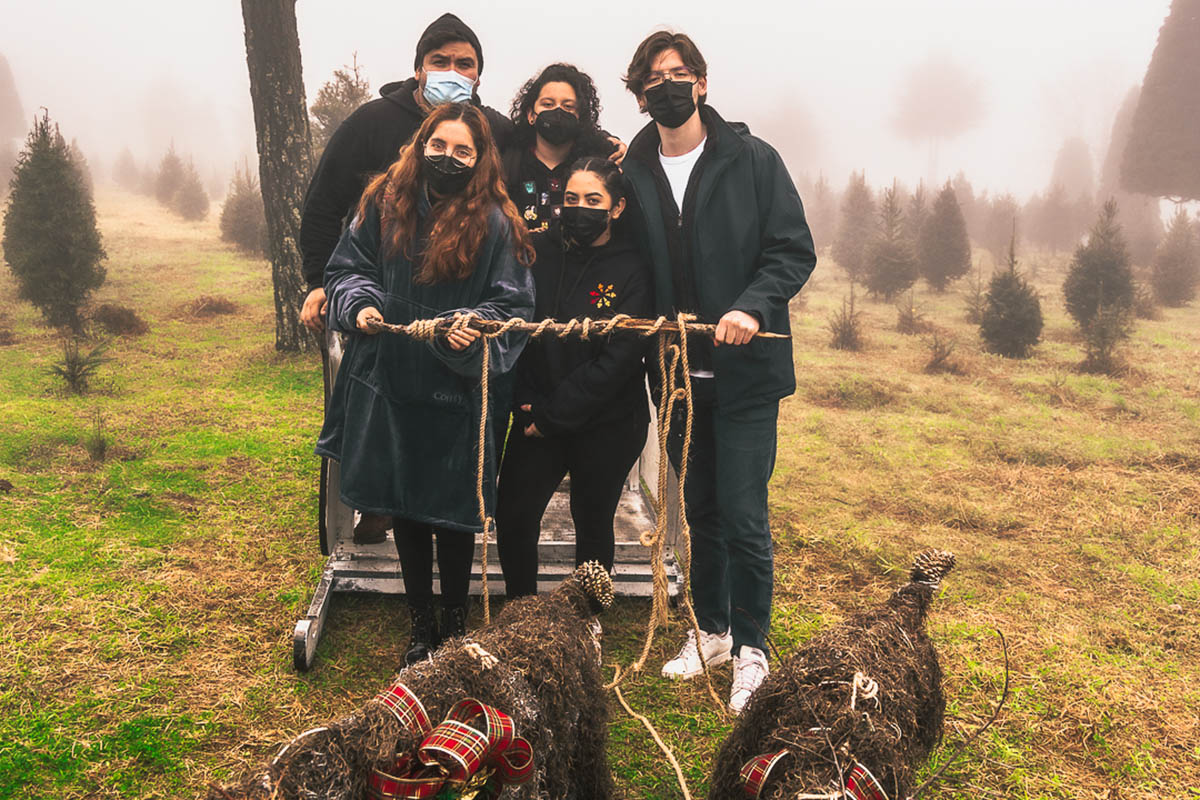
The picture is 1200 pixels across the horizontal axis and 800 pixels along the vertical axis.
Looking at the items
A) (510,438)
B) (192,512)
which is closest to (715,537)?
(510,438)

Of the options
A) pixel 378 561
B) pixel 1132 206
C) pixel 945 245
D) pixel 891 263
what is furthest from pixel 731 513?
pixel 1132 206

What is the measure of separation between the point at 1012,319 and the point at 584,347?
1090 cm

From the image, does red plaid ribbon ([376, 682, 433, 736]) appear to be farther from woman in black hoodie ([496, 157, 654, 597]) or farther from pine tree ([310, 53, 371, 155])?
pine tree ([310, 53, 371, 155])

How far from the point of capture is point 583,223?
2.68m

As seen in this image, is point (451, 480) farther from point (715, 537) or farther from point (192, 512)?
point (192, 512)

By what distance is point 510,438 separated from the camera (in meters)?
2.91

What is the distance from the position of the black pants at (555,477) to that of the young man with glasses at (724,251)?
0.26m

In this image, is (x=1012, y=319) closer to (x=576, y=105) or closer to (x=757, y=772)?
(x=576, y=105)

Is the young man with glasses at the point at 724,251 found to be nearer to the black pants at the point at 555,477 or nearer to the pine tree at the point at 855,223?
the black pants at the point at 555,477

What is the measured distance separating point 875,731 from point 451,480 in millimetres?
1549

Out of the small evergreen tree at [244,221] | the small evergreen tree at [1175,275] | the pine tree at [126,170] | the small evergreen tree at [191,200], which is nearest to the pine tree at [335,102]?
the small evergreen tree at [244,221]

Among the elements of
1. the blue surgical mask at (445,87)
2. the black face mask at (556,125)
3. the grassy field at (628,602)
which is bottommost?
the grassy field at (628,602)

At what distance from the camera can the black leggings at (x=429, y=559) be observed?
285 centimetres

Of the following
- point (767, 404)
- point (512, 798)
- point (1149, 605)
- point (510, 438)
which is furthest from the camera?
point (1149, 605)
